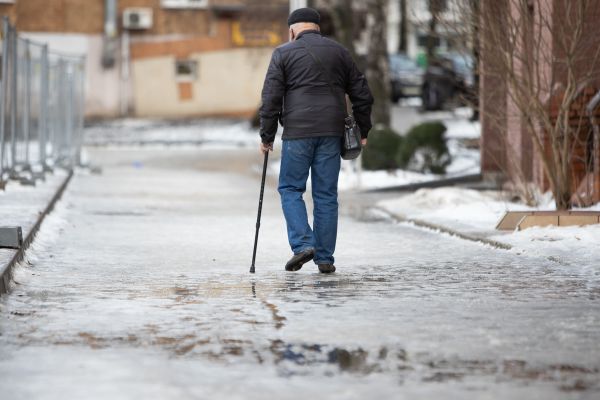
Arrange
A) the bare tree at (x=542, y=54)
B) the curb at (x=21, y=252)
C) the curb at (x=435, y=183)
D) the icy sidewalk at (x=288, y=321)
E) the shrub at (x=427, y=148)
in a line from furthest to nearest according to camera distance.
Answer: the shrub at (x=427, y=148) < the curb at (x=435, y=183) < the bare tree at (x=542, y=54) < the curb at (x=21, y=252) < the icy sidewalk at (x=288, y=321)

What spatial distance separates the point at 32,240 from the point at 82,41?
40.6 metres

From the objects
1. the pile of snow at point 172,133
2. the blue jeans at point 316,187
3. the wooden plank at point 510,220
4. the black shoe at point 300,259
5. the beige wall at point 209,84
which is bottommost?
the pile of snow at point 172,133

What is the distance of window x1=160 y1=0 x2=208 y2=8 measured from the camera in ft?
179

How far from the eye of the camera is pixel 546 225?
14398mm

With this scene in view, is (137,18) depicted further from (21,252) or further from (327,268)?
(327,268)

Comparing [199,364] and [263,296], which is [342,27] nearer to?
[263,296]

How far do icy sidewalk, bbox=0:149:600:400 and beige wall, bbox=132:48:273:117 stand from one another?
3942 cm

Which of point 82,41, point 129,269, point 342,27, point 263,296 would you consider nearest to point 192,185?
point 342,27

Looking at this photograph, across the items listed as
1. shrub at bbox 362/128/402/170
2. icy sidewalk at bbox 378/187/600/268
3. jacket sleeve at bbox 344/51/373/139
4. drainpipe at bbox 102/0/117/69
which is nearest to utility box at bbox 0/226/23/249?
jacket sleeve at bbox 344/51/373/139

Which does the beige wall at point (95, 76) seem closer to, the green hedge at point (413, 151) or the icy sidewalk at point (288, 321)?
the green hedge at point (413, 151)

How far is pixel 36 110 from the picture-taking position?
971 inches

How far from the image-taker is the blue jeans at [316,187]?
1158 cm

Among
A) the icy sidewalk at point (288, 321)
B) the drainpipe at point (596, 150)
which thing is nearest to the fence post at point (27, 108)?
the icy sidewalk at point (288, 321)

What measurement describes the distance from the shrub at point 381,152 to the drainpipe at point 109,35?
2651 cm
